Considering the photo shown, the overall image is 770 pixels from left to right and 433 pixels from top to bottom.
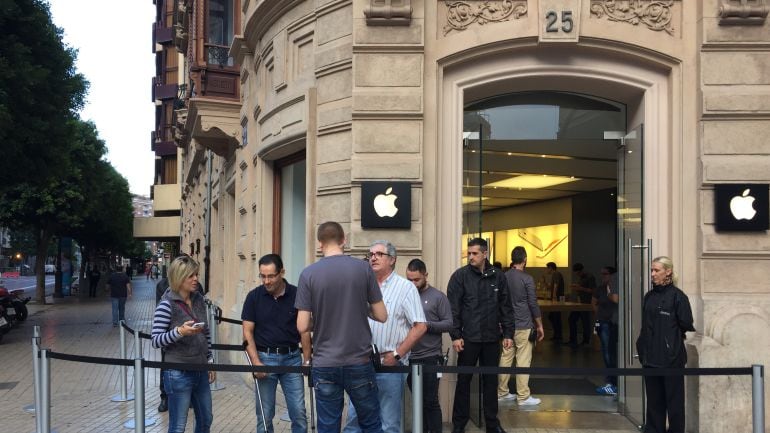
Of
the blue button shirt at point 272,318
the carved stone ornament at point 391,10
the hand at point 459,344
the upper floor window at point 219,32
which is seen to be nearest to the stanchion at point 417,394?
the blue button shirt at point 272,318

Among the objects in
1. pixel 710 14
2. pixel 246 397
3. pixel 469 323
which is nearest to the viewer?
pixel 469 323

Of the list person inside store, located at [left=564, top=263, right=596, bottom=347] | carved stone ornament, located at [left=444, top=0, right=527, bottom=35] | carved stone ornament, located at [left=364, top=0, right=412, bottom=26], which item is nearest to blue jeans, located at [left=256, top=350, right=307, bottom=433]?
carved stone ornament, located at [left=364, top=0, right=412, bottom=26]

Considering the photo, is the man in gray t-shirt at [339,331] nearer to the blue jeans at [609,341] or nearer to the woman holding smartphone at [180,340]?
the woman holding smartphone at [180,340]

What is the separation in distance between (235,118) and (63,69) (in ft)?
22.6

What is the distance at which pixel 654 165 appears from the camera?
8281mm

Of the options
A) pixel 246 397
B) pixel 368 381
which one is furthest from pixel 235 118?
pixel 368 381

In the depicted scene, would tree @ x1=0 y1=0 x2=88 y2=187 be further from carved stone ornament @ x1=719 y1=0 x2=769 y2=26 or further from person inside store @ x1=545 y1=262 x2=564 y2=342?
carved stone ornament @ x1=719 y1=0 x2=769 y2=26

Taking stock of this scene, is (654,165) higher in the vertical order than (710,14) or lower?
lower

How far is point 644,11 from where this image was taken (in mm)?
8156

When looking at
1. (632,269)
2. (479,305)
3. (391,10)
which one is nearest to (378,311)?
(479,305)

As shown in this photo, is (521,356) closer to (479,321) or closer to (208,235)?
(479,321)

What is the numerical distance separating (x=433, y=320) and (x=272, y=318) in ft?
5.03

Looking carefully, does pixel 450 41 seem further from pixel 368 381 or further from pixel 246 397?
pixel 246 397

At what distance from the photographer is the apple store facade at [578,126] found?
7828 mm
